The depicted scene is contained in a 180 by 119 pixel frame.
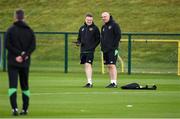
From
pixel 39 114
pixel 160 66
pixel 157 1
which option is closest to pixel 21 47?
pixel 39 114

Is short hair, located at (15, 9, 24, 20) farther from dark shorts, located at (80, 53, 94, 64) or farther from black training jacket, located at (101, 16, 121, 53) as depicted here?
dark shorts, located at (80, 53, 94, 64)

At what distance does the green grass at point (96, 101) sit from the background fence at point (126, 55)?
366 inches

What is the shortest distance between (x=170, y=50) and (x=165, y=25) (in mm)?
9446

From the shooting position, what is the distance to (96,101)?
19438 mm

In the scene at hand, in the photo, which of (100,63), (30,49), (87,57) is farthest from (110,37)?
(100,63)

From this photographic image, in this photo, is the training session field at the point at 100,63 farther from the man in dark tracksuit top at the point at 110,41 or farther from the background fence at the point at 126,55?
the man in dark tracksuit top at the point at 110,41

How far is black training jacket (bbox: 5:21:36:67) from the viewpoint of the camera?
16.0 m

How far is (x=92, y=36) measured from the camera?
2466cm

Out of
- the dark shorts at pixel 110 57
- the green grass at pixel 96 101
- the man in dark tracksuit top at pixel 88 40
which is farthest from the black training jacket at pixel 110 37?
the green grass at pixel 96 101

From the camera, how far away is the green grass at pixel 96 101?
54.8ft

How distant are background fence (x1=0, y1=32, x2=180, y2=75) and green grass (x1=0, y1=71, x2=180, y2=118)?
9.31 meters

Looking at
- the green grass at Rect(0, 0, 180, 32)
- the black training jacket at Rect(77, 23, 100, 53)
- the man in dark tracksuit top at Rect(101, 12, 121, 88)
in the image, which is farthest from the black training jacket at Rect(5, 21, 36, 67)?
the green grass at Rect(0, 0, 180, 32)

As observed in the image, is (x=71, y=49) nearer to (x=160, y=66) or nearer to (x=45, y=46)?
(x=45, y=46)

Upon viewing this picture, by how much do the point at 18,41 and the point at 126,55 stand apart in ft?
71.0
